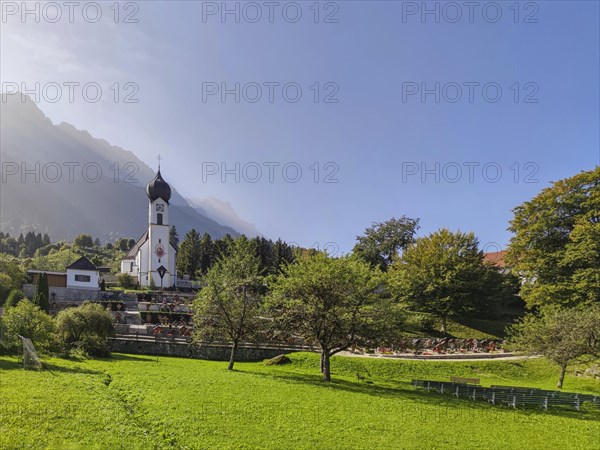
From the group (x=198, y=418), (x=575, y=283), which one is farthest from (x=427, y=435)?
(x=575, y=283)

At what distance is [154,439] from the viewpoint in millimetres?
11781

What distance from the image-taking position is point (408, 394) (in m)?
21.4

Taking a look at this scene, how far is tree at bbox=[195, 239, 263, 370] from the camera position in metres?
27.5

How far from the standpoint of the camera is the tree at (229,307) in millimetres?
27531

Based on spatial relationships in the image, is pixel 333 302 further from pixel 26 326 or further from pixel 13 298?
pixel 13 298

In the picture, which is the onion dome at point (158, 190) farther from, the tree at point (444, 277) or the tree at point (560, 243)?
the tree at point (560, 243)

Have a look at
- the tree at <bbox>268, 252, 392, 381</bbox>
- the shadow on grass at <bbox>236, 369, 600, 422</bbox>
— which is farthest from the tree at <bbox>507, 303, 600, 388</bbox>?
the tree at <bbox>268, 252, 392, 381</bbox>

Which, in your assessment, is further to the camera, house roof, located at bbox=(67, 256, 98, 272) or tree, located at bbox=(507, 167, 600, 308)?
house roof, located at bbox=(67, 256, 98, 272)

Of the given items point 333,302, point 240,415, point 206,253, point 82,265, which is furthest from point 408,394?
point 206,253

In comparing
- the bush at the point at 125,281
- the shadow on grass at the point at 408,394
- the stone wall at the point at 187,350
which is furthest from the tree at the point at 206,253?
the shadow on grass at the point at 408,394

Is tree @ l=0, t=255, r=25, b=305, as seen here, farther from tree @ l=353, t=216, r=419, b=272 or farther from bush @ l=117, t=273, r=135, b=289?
tree @ l=353, t=216, r=419, b=272

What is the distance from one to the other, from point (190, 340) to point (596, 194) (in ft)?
122

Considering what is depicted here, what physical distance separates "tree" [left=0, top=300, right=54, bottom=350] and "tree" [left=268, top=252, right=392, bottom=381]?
48.3 feet

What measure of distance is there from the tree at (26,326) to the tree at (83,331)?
82 cm
